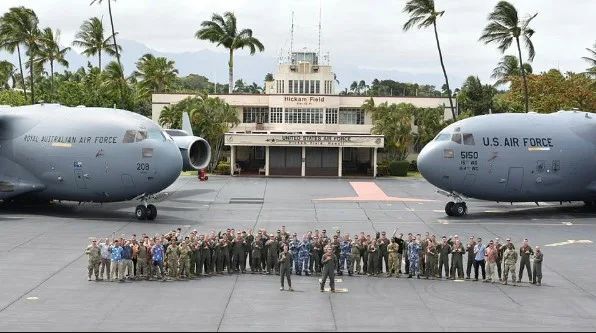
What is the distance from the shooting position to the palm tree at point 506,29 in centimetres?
6938

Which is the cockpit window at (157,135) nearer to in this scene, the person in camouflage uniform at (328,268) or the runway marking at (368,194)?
the runway marking at (368,194)

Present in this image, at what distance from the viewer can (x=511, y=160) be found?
43.4m

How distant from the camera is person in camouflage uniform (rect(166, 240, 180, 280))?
2636 cm

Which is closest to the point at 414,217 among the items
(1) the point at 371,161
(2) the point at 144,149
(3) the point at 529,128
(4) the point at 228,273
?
(3) the point at 529,128

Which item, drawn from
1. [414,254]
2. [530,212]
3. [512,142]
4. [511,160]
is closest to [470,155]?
[511,160]

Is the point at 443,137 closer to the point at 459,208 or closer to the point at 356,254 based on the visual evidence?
the point at 459,208

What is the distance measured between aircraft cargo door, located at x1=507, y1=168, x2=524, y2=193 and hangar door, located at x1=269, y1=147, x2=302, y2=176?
32.6 metres

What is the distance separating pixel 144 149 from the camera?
40844 millimetres

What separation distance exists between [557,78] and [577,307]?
2441 inches

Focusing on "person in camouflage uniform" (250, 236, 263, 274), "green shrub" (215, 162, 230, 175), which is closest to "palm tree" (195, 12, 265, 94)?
"green shrub" (215, 162, 230, 175)

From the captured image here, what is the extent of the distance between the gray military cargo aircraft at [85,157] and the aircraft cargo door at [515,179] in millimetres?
17389

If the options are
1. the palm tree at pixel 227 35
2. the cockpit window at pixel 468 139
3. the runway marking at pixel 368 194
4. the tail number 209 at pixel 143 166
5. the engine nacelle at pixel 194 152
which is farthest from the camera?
the palm tree at pixel 227 35

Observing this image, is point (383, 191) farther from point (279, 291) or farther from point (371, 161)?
point (279, 291)

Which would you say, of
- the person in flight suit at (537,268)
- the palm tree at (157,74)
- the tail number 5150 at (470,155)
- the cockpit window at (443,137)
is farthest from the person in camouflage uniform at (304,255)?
the palm tree at (157,74)
